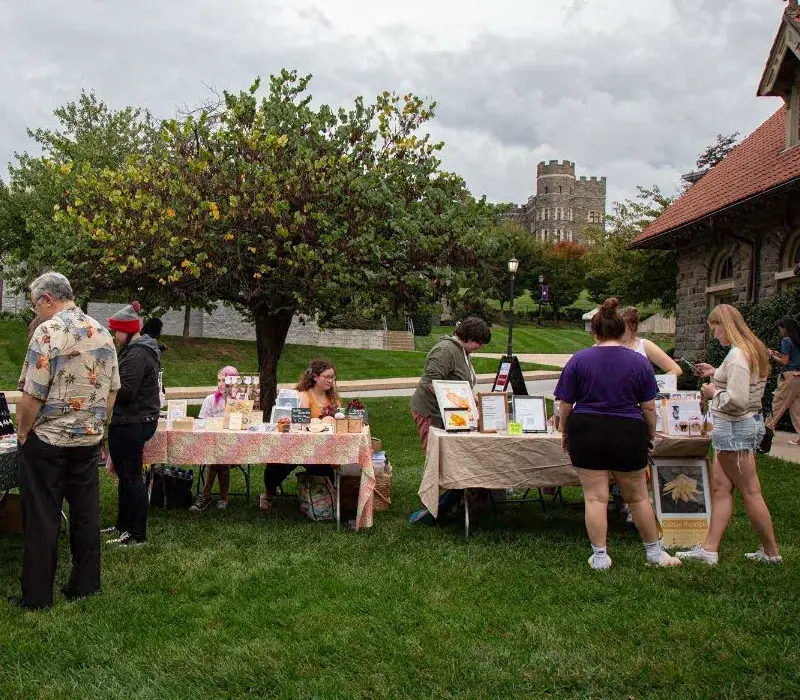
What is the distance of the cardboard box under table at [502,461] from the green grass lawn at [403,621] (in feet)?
1.58

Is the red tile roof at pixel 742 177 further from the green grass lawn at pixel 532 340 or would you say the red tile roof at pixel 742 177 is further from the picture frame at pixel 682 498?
the green grass lawn at pixel 532 340

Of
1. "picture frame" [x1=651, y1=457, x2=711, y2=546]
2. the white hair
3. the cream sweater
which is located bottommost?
"picture frame" [x1=651, y1=457, x2=711, y2=546]

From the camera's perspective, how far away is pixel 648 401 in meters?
5.26

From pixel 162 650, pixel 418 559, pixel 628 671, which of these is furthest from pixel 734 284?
pixel 162 650

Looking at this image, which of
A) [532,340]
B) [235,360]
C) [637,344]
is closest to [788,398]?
[637,344]

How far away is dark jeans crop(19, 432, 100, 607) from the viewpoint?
4668mm

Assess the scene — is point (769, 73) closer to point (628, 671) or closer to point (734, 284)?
point (734, 284)

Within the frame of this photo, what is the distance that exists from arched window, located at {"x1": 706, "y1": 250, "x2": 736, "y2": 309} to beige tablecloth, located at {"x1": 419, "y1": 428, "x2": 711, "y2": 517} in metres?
10.5

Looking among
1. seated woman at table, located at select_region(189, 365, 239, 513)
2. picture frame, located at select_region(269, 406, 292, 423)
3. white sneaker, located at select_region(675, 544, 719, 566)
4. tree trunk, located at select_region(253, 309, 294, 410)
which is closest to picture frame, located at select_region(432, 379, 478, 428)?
picture frame, located at select_region(269, 406, 292, 423)

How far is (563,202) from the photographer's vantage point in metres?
110

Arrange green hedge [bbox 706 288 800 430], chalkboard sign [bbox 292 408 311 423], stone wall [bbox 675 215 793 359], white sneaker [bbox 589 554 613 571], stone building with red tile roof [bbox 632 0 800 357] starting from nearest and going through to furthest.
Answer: white sneaker [bbox 589 554 613 571]
chalkboard sign [bbox 292 408 311 423]
green hedge [bbox 706 288 800 430]
stone building with red tile roof [bbox 632 0 800 357]
stone wall [bbox 675 215 793 359]

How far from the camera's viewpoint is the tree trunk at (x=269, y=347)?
13.4 metres

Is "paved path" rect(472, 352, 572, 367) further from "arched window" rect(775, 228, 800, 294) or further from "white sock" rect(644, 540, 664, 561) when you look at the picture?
"white sock" rect(644, 540, 664, 561)

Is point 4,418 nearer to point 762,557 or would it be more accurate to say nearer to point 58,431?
point 58,431
